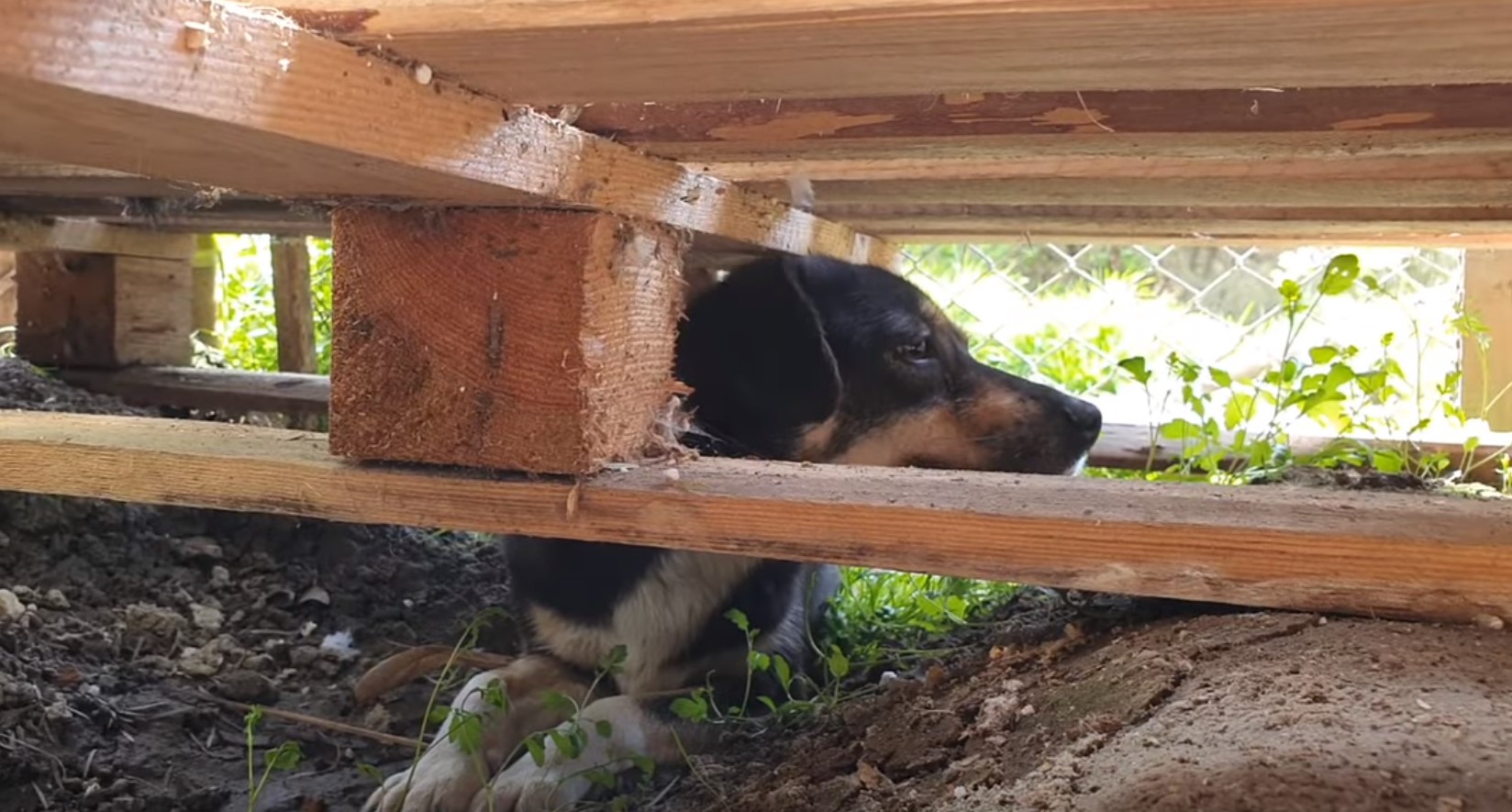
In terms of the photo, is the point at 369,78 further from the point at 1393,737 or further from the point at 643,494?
the point at 1393,737

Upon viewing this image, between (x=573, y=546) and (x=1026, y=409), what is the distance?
3.46ft

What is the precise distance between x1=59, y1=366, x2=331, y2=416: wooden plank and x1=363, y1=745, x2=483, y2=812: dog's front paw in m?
1.48

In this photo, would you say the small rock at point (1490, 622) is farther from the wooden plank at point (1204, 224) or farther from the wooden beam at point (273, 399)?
the wooden beam at point (273, 399)

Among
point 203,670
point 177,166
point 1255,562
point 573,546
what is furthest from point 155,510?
point 1255,562

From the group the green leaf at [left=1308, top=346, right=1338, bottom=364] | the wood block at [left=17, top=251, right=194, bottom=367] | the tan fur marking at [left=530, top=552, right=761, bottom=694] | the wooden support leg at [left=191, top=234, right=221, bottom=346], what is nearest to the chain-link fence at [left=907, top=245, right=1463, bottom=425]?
the green leaf at [left=1308, top=346, right=1338, bottom=364]

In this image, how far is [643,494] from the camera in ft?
5.35

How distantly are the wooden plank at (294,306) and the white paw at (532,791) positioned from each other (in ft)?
7.87

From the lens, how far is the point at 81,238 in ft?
11.2

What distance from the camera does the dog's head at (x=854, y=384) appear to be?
93.3 inches

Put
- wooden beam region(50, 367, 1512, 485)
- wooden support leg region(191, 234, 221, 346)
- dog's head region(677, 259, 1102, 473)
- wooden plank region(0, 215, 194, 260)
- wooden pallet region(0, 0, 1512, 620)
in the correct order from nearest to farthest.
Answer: wooden pallet region(0, 0, 1512, 620) < dog's head region(677, 259, 1102, 473) < wooden beam region(50, 367, 1512, 485) < wooden plank region(0, 215, 194, 260) < wooden support leg region(191, 234, 221, 346)

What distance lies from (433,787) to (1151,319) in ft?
15.1

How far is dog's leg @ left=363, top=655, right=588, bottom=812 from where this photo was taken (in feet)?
6.48

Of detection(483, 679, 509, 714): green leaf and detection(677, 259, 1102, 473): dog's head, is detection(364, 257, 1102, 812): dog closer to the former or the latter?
detection(677, 259, 1102, 473): dog's head

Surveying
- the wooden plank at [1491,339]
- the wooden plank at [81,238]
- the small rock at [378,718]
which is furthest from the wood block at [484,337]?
the wooden plank at [1491,339]
